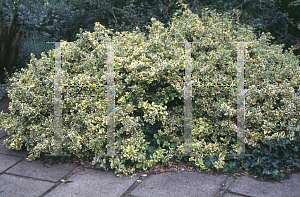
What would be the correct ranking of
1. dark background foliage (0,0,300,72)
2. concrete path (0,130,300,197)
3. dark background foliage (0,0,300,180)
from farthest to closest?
dark background foliage (0,0,300,72)
dark background foliage (0,0,300,180)
concrete path (0,130,300,197)

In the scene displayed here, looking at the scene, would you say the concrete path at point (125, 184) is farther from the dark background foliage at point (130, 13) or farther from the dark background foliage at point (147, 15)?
the dark background foliage at point (130, 13)

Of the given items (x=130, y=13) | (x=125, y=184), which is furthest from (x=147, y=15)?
(x=125, y=184)

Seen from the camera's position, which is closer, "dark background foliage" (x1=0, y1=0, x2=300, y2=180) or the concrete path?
the concrete path

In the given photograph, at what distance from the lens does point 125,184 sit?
2574 millimetres

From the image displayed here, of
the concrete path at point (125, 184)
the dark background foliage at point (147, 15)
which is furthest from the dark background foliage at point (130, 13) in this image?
the concrete path at point (125, 184)

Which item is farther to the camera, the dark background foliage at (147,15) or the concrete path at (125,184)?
the dark background foliage at (147,15)

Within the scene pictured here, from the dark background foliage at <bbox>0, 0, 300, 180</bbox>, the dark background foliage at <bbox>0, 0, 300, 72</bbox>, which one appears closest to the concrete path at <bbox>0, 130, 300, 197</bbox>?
the dark background foliage at <bbox>0, 0, 300, 180</bbox>

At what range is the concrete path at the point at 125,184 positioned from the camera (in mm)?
2389

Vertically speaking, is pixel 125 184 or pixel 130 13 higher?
pixel 130 13

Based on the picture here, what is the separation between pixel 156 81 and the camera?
3025 mm

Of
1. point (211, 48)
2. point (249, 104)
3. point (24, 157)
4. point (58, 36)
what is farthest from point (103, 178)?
point (58, 36)

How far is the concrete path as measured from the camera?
94.0 inches

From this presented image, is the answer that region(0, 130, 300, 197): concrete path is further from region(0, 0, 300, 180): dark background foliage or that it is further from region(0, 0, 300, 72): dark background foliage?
region(0, 0, 300, 72): dark background foliage

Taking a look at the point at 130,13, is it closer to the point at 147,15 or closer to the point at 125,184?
the point at 147,15
